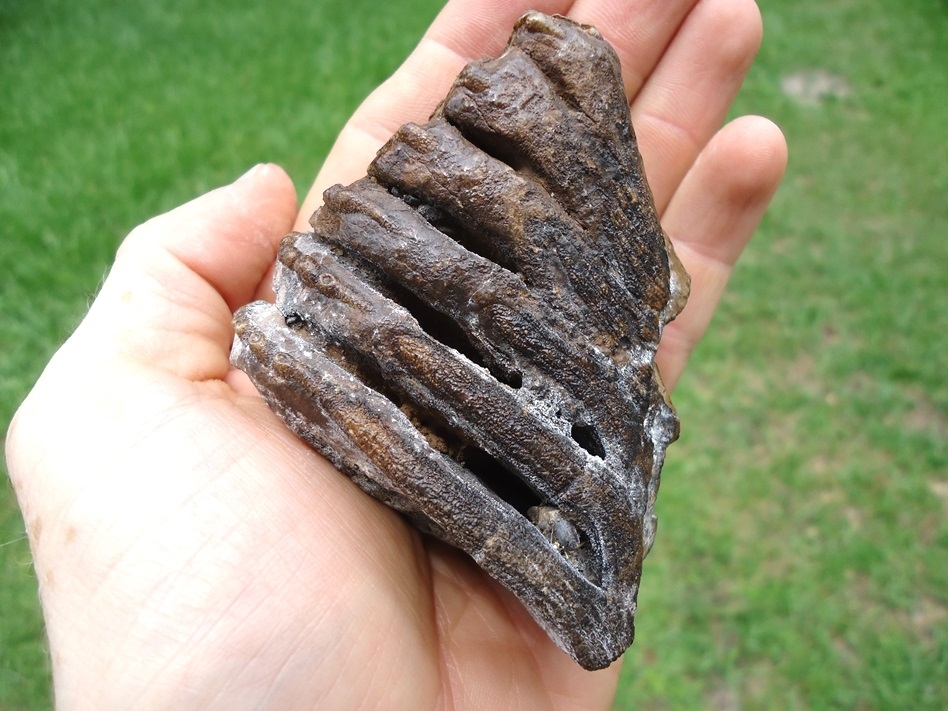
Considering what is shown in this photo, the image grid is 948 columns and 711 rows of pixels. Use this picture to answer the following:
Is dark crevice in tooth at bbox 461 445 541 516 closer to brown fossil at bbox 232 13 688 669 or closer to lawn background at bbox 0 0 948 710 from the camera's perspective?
brown fossil at bbox 232 13 688 669

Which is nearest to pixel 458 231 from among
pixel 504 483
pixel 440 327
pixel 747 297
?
pixel 440 327

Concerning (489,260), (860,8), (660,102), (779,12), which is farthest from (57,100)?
(860,8)

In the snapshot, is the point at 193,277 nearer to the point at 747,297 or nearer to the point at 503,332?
the point at 503,332

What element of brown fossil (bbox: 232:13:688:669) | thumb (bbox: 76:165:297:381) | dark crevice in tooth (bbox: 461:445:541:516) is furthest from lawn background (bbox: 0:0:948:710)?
dark crevice in tooth (bbox: 461:445:541:516)

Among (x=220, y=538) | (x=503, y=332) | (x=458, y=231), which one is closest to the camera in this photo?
(x=220, y=538)

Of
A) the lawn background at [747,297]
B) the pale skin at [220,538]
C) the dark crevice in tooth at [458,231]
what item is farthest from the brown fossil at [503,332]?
the lawn background at [747,297]

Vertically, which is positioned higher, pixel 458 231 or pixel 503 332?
pixel 458 231

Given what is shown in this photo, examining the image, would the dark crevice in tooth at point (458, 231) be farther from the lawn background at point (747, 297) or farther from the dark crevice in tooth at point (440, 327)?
the lawn background at point (747, 297)

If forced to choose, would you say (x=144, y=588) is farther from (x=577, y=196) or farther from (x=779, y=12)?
(x=779, y=12)
